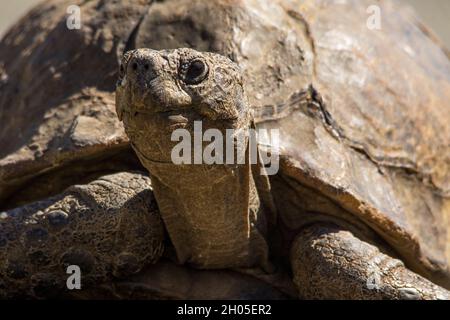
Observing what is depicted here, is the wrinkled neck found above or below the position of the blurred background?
below

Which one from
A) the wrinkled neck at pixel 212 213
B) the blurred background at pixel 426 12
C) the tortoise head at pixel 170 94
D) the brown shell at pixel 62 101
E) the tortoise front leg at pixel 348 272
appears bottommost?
the tortoise front leg at pixel 348 272

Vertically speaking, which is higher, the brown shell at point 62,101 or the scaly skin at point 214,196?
the brown shell at point 62,101

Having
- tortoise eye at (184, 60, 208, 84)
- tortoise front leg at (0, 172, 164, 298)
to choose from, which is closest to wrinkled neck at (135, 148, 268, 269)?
tortoise front leg at (0, 172, 164, 298)

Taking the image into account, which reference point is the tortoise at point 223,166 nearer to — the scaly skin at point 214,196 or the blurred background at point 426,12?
the scaly skin at point 214,196

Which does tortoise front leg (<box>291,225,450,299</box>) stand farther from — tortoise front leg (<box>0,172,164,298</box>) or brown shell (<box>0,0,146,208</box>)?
brown shell (<box>0,0,146,208</box>)

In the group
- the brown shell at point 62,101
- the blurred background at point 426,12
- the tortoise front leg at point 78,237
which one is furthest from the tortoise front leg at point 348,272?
the blurred background at point 426,12
